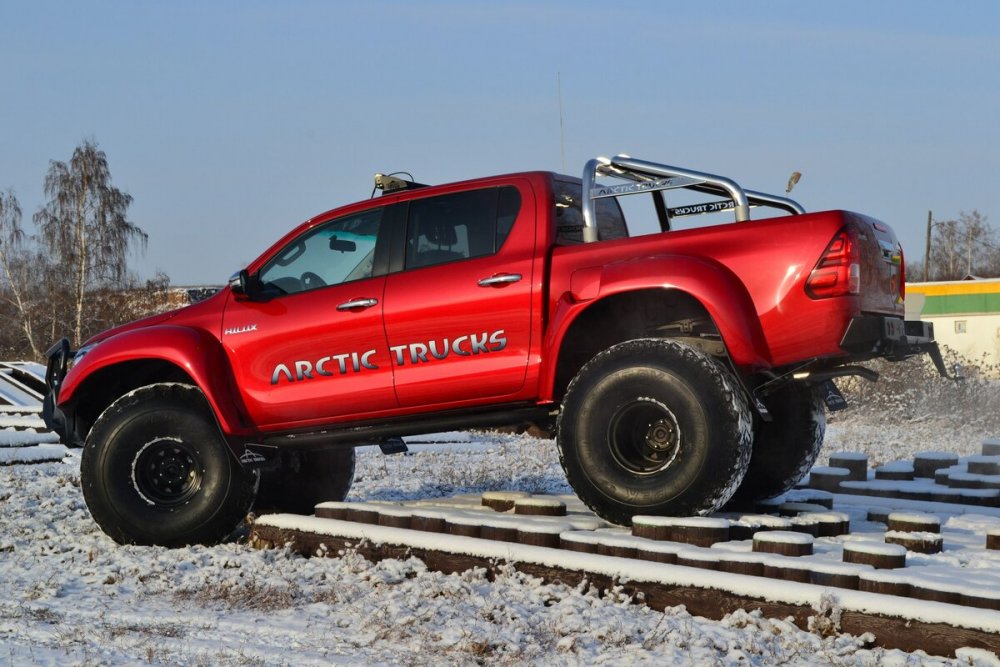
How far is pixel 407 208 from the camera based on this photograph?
22.2 ft

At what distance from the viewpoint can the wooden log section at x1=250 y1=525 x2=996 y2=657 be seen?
419 cm

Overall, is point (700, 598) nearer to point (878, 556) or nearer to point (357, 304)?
point (878, 556)

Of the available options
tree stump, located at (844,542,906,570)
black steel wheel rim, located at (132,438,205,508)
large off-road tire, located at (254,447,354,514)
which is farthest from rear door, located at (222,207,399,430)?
tree stump, located at (844,542,906,570)

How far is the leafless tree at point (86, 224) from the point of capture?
39.4 m

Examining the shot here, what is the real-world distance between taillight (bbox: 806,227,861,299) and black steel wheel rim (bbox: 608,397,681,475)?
0.97 meters

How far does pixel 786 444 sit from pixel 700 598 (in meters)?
2.09

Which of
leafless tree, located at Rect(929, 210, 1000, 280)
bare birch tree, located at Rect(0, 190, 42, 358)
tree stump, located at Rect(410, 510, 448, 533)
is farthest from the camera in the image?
leafless tree, located at Rect(929, 210, 1000, 280)

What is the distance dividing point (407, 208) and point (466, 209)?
39 cm

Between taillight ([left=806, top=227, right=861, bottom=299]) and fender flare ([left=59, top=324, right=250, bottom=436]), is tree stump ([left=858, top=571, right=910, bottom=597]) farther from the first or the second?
fender flare ([left=59, top=324, right=250, bottom=436])

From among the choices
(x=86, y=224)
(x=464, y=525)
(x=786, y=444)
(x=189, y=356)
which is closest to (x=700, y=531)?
(x=464, y=525)

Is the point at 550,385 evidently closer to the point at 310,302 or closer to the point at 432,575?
the point at 432,575

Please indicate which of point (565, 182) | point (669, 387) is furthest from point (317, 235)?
point (669, 387)

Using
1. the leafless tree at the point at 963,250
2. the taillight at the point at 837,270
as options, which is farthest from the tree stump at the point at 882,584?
the leafless tree at the point at 963,250

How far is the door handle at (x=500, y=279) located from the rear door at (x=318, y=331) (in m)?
0.70
